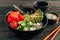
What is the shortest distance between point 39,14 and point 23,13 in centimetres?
14

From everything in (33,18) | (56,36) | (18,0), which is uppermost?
(18,0)

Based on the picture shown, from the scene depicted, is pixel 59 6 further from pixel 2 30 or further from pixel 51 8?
pixel 2 30

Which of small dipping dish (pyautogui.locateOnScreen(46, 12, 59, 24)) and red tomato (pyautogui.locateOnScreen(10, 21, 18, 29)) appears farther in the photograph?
small dipping dish (pyautogui.locateOnScreen(46, 12, 59, 24))

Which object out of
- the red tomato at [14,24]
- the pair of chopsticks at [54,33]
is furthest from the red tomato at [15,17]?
the pair of chopsticks at [54,33]

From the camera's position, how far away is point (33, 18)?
1.32 m

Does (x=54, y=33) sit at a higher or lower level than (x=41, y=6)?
lower

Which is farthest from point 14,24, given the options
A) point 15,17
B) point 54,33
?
point 54,33

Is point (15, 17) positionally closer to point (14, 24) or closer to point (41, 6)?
point (14, 24)

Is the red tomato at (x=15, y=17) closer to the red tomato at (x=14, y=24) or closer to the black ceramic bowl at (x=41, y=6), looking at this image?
the red tomato at (x=14, y=24)

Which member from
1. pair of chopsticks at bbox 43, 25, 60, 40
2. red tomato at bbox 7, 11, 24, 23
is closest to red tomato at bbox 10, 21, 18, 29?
red tomato at bbox 7, 11, 24, 23

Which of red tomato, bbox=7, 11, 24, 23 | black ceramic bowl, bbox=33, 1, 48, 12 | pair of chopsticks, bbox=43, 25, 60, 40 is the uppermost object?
black ceramic bowl, bbox=33, 1, 48, 12

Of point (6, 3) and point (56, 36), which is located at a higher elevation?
point (6, 3)

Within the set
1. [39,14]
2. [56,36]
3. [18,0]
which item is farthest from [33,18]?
[18,0]

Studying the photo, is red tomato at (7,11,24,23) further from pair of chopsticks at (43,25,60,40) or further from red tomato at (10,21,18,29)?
pair of chopsticks at (43,25,60,40)
